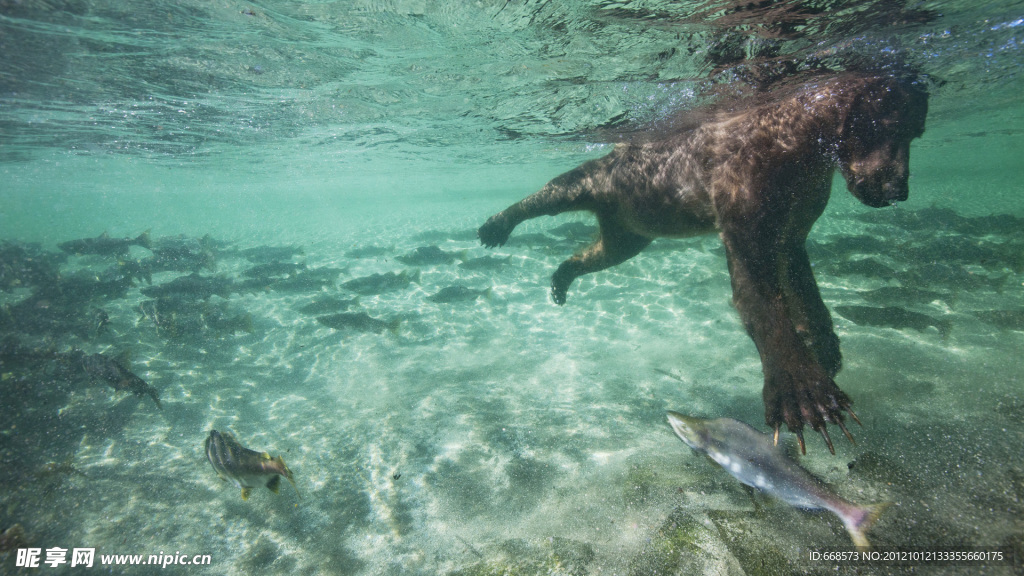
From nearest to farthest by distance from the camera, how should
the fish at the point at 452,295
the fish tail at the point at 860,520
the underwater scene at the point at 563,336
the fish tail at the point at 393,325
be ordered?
the fish tail at the point at 860,520 < the underwater scene at the point at 563,336 < the fish tail at the point at 393,325 < the fish at the point at 452,295

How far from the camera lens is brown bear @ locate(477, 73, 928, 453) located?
240 centimetres

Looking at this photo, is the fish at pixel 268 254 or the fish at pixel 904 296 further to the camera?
the fish at pixel 268 254

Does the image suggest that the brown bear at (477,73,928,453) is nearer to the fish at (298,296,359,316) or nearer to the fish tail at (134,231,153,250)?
the fish at (298,296,359,316)

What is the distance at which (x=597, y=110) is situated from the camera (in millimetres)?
9961

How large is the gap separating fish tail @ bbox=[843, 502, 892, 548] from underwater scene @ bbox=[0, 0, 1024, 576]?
0.05ft

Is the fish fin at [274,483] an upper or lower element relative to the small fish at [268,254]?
upper

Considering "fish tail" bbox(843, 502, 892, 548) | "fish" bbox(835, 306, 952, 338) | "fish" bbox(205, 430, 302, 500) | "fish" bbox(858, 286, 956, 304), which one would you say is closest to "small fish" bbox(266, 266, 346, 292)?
"fish" bbox(205, 430, 302, 500)

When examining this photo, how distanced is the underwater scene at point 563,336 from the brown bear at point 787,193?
26 millimetres

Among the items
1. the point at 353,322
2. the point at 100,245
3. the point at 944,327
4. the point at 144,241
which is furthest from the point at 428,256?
the point at 944,327

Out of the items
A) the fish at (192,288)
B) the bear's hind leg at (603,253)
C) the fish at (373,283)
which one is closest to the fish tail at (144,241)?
the fish at (192,288)

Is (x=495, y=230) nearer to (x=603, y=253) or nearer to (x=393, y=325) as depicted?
(x=603, y=253)

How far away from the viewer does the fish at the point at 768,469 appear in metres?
2.17

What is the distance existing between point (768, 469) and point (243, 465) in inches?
162

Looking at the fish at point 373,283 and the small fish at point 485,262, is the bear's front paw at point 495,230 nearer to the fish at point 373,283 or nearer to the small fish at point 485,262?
the fish at point 373,283
